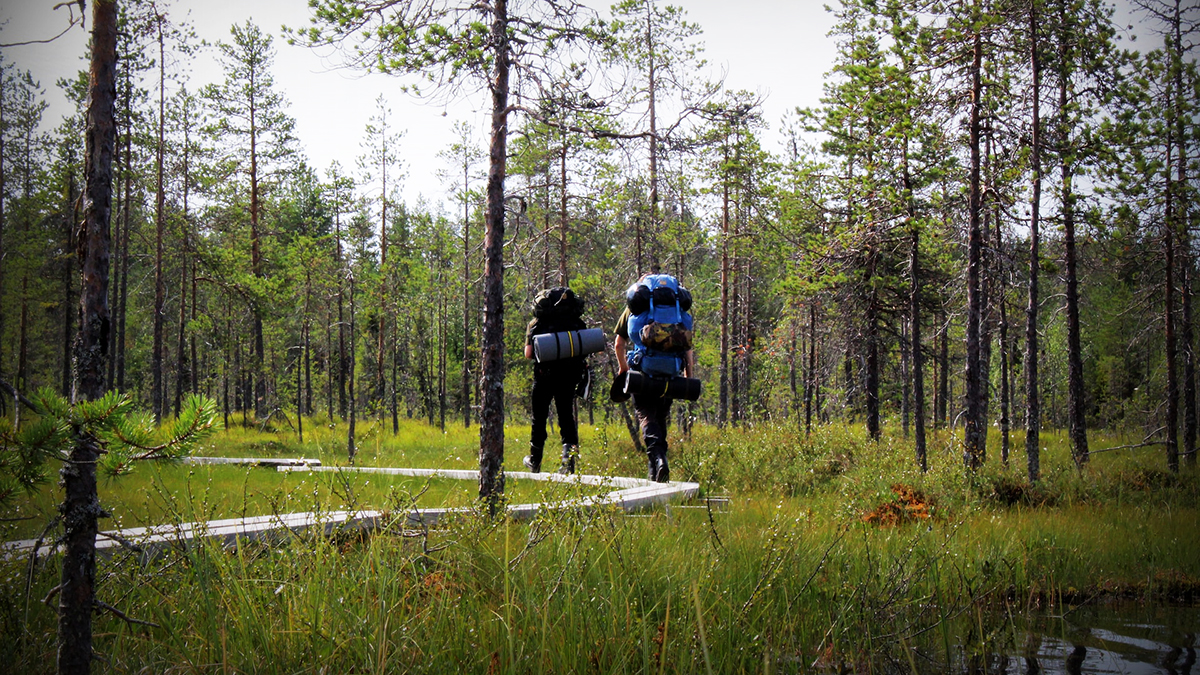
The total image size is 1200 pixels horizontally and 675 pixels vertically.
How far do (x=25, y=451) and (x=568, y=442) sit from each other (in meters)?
7.56

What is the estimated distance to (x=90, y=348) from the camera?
8.70ft

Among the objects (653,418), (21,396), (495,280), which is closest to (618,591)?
(21,396)

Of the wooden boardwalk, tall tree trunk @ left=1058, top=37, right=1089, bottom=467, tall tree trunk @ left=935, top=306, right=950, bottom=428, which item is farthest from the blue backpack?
tall tree trunk @ left=1058, top=37, right=1089, bottom=467

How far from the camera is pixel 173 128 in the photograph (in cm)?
2178

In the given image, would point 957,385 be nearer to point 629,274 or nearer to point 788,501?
point 629,274

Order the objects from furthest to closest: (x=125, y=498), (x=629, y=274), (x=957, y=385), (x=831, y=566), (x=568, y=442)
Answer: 1. (x=957, y=385)
2. (x=629, y=274)
3. (x=568, y=442)
4. (x=125, y=498)
5. (x=831, y=566)

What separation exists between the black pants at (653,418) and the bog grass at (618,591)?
65.7 inches

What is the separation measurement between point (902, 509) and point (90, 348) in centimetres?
689

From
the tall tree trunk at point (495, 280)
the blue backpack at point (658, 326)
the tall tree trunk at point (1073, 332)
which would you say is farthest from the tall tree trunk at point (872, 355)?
the tall tree trunk at point (495, 280)

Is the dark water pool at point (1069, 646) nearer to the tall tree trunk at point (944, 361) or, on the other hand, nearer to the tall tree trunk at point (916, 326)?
the tall tree trunk at point (916, 326)

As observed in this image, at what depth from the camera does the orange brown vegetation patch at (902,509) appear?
6.60 metres

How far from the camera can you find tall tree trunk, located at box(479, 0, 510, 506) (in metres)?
6.08

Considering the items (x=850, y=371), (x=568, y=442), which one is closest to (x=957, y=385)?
(x=850, y=371)

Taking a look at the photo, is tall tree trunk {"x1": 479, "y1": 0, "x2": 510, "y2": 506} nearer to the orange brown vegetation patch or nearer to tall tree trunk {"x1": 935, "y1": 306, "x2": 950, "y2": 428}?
the orange brown vegetation patch
